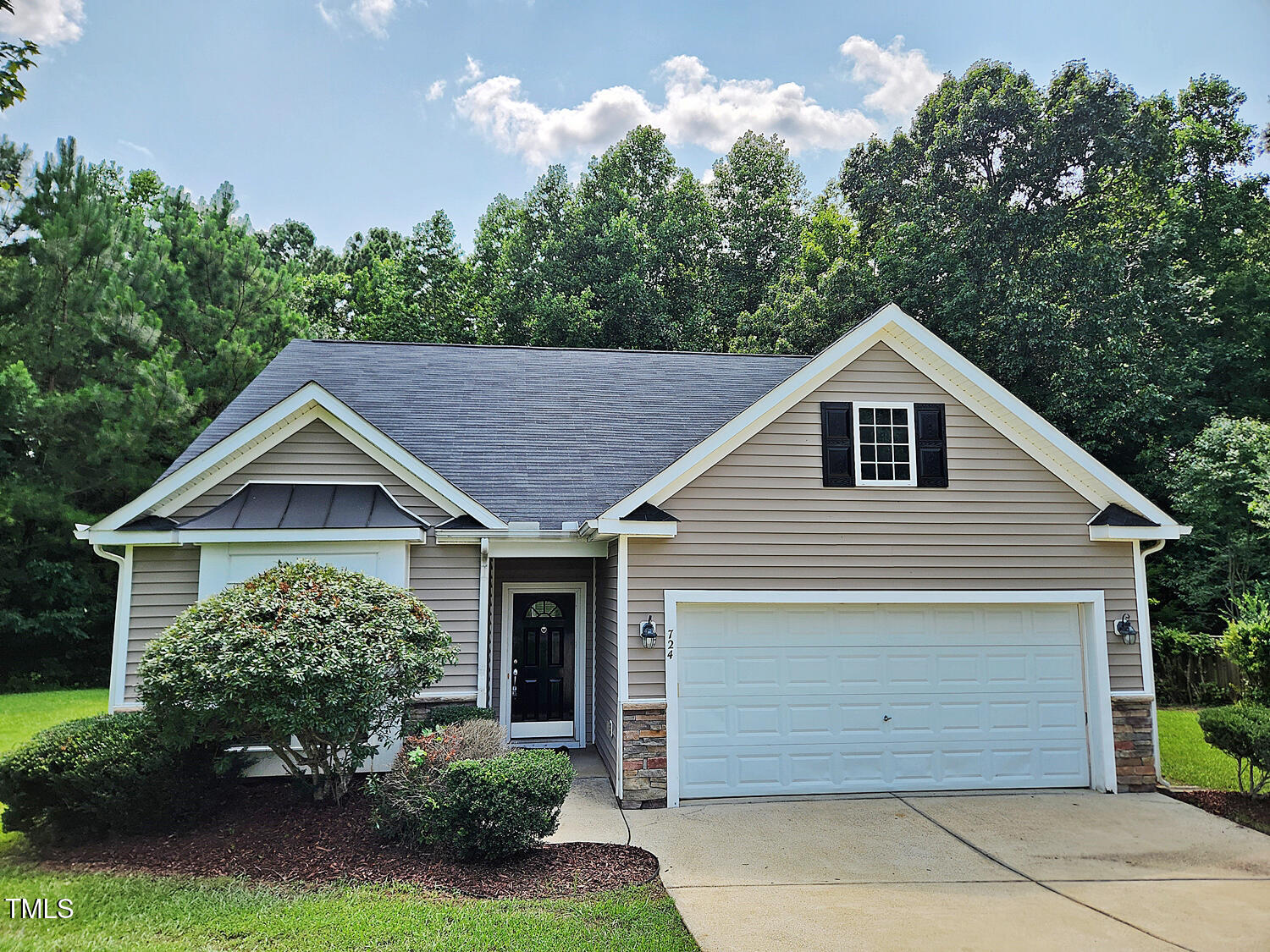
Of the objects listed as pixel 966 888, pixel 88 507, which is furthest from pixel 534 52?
pixel 88 507

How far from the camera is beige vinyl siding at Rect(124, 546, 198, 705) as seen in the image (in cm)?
862

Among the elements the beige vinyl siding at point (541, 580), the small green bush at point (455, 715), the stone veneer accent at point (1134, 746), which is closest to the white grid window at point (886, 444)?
the stone veneer accent at point (1134, 746)

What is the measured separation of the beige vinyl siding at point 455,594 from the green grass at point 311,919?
11.3ft

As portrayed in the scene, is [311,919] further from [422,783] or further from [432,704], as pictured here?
[432,704]

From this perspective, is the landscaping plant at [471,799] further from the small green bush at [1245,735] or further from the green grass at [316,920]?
the small green bush at [1245,735]

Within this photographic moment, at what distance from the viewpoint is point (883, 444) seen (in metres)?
9.07

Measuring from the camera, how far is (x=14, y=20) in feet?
20.3

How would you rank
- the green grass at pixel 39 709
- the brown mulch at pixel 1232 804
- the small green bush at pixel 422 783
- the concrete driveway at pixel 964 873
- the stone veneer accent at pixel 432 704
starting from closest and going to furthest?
the concrete driveway at pixel 964 873, the small green bush at pixel 422 783, the brown mulch at pixel 1232 804, the stone veneer accent at pixel 432 704, the green grass at pixel 39 709

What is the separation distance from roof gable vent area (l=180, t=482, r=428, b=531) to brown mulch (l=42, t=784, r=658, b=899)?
309cm

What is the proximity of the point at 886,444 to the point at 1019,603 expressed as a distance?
7.79ft

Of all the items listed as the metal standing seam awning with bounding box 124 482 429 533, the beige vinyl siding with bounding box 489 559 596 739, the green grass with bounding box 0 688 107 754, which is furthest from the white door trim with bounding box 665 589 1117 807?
the green grass with bounding box 0 688 107 754

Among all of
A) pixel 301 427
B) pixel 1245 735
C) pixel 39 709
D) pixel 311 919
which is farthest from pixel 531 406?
pixel 39 709

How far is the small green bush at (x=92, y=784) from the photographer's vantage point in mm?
6203

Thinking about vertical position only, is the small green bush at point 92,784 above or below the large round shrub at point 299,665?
below
